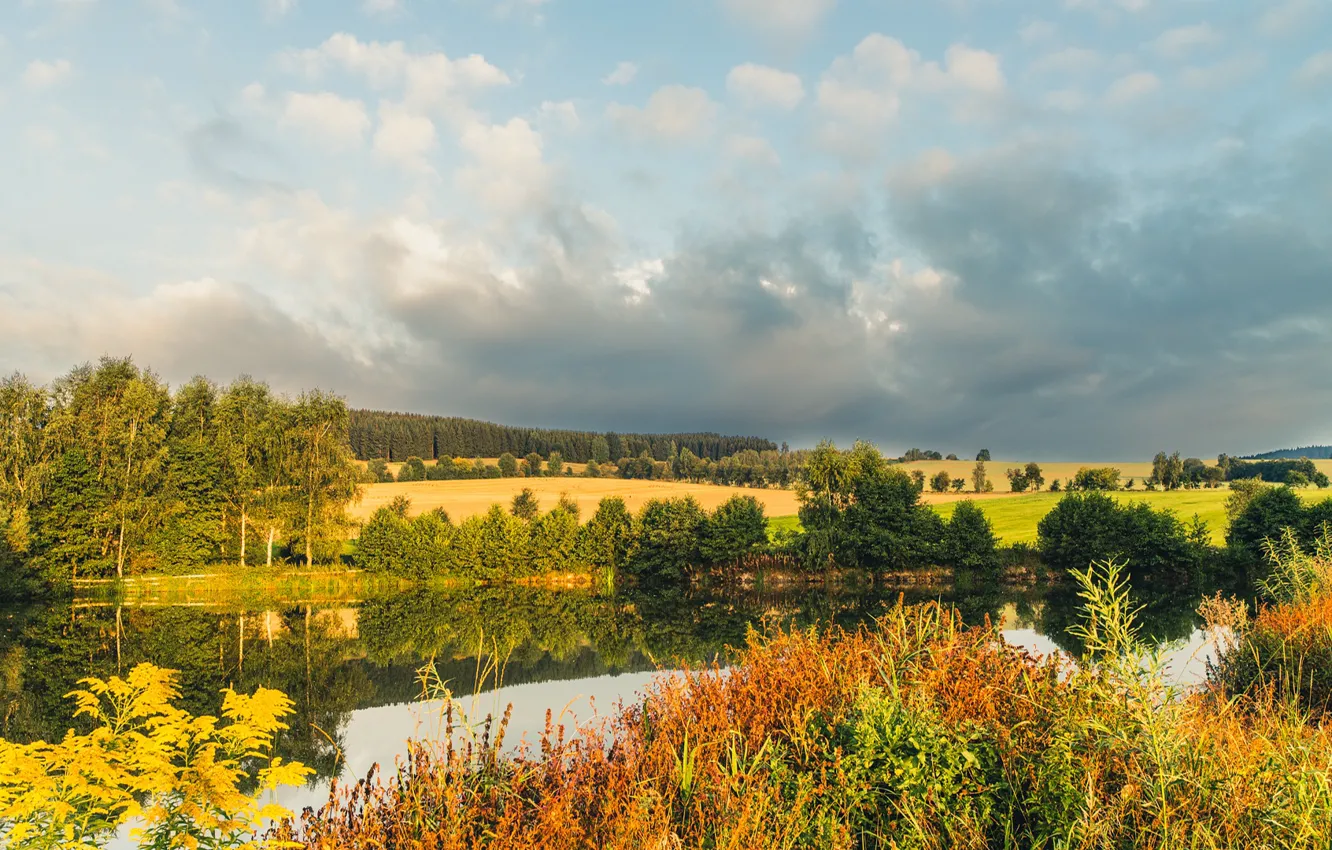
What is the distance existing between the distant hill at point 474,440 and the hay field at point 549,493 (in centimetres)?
1812

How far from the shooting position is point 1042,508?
62.4 meters

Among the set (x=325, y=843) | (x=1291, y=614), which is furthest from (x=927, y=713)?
(x=1291, y=614)

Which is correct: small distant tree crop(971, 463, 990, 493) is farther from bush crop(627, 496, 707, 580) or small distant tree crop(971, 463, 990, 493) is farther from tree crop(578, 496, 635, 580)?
tree crop(578, 496, 635, 580)

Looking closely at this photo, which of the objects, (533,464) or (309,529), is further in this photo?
(533,464)

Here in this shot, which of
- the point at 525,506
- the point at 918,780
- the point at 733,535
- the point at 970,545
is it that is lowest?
the point at 970,545

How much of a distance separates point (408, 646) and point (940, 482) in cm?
6724

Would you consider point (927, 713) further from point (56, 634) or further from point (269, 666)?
point (56, 634)

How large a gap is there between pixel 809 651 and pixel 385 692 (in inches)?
518

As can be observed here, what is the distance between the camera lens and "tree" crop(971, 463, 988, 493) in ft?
259

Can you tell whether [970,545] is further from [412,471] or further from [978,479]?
[412,471]

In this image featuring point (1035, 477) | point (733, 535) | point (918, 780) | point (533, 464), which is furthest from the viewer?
point (533, 464)

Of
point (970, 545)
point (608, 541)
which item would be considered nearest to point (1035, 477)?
point (970, 545)

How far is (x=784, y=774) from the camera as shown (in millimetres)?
4539

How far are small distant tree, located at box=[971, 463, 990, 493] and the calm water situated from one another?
42330 millimetres
